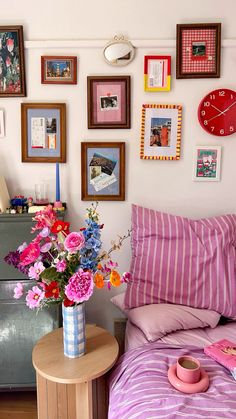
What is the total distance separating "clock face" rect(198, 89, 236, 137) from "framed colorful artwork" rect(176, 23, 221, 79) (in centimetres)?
12

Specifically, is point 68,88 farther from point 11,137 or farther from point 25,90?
point 11,137

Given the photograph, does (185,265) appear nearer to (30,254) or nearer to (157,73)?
(30,254)

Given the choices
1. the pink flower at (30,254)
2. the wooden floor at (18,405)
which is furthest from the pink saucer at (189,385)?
the wooden floor at (18,405)

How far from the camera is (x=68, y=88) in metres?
1.99

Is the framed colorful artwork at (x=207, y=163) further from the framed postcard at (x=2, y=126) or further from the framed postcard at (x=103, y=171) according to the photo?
the framed postcard at (x=2, y=126)

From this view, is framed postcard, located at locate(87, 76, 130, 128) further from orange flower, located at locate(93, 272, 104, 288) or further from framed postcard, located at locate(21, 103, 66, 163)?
orange flower, located at locate(93, 272, 104, 288)

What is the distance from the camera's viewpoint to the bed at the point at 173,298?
1440 mm

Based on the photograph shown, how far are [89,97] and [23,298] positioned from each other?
1133 mm

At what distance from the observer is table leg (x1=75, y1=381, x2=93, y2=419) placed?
1.45 metres

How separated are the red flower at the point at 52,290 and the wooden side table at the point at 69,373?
289 mm

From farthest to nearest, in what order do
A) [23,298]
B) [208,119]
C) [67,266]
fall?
[208,119]
[23,298]
[67,266]

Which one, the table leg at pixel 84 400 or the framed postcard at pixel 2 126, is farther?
the framed postcard at pixel 2 126

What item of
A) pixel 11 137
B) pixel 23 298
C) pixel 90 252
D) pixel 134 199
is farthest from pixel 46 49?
pixel 23 298

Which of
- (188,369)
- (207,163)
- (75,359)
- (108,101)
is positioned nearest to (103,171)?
(108,101)
